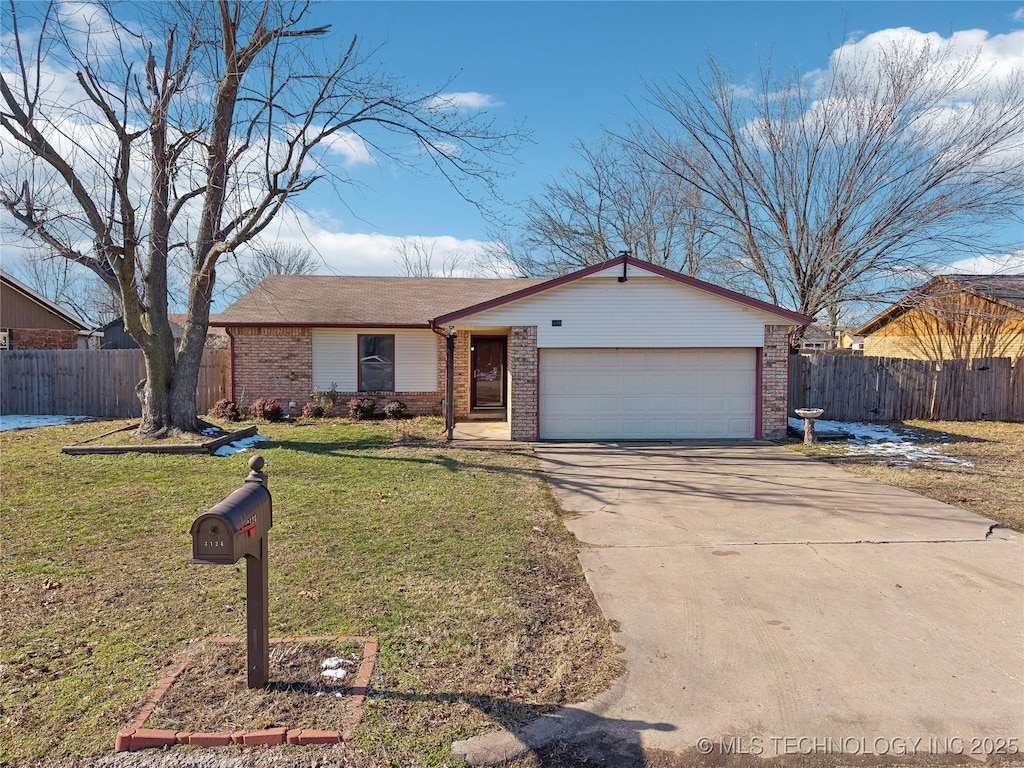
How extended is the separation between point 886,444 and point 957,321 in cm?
883

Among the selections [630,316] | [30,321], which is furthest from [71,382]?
[630,316]

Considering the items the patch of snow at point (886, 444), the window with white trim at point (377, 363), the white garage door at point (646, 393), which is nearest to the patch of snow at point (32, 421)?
the window with white trim at point (377, 363)

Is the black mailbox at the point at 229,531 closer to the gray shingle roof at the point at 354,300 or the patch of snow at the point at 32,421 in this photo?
the gray shingle roof at the point at 354,300

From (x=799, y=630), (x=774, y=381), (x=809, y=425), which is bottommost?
(x=799, y=630)

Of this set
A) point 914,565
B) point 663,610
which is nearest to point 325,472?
point 663,610

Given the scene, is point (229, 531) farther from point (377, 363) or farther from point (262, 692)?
point (377, 363)

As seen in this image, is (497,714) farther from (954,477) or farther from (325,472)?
(954,477)

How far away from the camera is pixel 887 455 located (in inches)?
447

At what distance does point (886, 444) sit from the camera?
12609 millimetres

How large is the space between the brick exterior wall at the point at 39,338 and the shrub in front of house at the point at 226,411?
11.1 meters

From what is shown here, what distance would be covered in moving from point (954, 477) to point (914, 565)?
4936 millimetres

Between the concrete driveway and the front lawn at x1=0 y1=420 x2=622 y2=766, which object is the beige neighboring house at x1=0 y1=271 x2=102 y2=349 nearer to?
the front lawn at x1=0 y1=420 x2=622 y2=766

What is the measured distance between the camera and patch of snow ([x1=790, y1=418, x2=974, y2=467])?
10.8m

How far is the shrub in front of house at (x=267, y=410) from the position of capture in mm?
15594
